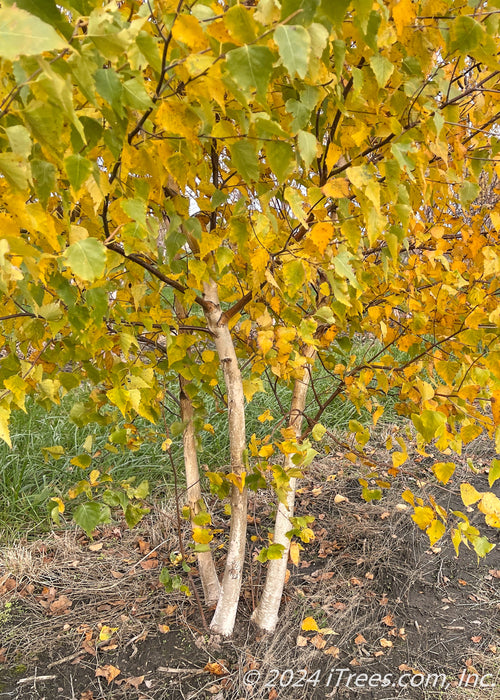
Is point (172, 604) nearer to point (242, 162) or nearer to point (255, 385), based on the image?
point (255, 385)

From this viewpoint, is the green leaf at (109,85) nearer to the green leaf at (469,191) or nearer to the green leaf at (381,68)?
the green leaf at (381,68)

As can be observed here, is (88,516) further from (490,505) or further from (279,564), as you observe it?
(490,505)

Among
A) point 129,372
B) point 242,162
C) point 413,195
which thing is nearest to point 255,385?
point 129,372

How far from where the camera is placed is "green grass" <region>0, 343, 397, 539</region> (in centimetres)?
295

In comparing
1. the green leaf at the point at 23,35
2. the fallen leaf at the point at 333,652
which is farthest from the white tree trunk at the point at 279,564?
the green leaf at the point at 23,35

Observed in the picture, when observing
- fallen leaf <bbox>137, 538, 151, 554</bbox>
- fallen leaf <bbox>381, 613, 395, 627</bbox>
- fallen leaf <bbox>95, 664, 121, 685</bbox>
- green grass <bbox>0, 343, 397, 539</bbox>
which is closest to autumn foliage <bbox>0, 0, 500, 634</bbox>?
fallen leaf <bbox>95, 664, 121, 685</bbox>

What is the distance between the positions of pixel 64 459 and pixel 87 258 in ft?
9.25

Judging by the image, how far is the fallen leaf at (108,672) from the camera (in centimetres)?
198

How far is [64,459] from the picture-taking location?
3287mm

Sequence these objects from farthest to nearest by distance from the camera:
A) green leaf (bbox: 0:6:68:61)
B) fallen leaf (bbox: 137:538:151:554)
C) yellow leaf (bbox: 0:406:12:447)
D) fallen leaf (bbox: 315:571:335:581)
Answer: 1. fallen leaf (bbox: 137:538:151:554)
2. fallen leaf (bbox: 315:571:335:581)
3. yellow leaf (bbox: 0:406:12:447)
4. green leaf (bbox: 0:6:68:61)

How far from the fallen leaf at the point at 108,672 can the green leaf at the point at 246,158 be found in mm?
1993

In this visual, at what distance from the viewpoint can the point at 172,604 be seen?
7.60 feet

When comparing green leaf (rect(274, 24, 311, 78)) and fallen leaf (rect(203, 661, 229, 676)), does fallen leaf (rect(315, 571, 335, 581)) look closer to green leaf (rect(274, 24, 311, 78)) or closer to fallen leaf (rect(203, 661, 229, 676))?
fallen leaf (rect(203, 661, 229, 676))

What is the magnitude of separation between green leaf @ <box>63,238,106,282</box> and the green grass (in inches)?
79.5
